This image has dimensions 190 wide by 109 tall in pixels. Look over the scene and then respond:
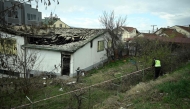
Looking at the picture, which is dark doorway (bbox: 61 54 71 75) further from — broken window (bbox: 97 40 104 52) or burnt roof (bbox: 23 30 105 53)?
broken window (bbox: 97 40 104 52)

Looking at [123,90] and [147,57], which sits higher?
[147,57]

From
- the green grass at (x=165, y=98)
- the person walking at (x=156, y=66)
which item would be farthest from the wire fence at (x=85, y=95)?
the green grass at (x=165, y=98)

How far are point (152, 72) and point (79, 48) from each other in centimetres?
612

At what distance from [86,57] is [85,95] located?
7.01 metres

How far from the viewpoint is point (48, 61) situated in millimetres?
14188

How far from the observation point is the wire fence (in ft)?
24.9

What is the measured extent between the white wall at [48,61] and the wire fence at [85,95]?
343cm

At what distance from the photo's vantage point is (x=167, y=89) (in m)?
7.25

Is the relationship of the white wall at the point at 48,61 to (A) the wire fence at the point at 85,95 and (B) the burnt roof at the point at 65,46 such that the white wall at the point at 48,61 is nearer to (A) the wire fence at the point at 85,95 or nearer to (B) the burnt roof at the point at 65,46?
(B) the burnt roof at the point at 65,46

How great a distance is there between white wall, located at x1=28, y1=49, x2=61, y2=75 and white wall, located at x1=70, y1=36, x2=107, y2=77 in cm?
120

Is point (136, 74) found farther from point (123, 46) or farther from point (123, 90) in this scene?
point (123, 46)

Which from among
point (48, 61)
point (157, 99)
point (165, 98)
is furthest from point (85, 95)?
point (48, 61)

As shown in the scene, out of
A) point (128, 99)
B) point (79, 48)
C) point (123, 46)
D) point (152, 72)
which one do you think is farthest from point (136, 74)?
point (123, 46)

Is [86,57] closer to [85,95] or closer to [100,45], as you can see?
[100,45]
